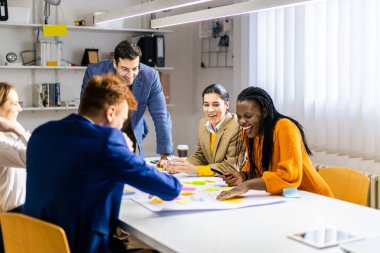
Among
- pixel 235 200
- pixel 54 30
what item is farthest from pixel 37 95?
pixel 235 200

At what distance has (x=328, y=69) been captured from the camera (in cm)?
438

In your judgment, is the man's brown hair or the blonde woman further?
the blonde woman

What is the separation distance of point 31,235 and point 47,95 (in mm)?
3528

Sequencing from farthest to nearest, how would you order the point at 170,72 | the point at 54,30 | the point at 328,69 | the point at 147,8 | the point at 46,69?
1. the point at 170,72
2. the point at 46,69
3. the point at 54,30
4. the point at 328,69
5. the point at 147,8

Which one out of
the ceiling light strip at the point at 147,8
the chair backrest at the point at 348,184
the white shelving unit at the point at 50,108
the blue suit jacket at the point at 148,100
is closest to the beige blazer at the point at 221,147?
the blue suit jacket at the point at 148,100

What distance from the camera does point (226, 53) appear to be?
18.4 ft

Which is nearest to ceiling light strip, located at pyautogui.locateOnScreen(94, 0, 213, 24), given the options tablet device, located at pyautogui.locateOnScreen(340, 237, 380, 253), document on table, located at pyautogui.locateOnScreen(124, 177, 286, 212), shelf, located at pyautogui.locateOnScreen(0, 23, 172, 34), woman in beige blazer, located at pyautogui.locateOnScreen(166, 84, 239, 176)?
shelf, located at pyautogui.locateOnScreen(0, 23, 172, 34)

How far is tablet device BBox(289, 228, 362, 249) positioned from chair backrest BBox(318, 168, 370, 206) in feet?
2.79

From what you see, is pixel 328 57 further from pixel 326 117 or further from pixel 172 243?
pixel 172 243

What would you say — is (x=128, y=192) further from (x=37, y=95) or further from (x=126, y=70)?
(x=37, y=95)

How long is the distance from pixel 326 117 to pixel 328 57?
1.56 feet

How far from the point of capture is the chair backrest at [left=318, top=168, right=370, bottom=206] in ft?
9.25

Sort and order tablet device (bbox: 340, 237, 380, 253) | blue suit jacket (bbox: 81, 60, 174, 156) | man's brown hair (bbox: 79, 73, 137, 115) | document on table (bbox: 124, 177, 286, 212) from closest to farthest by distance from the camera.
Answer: tablet device (bbox: 340, 237, 380, 253)
man's brown hair (bbox: 79, 73, 137, 115)
document on table (bbox: 124, 177, 286, 212)
blue suit jacket (bbox: 81, 60, 174, 156)

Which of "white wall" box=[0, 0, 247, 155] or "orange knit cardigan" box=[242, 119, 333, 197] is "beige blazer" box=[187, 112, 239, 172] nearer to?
"orange knit cardigan" box=[242, 119, 333, 197]
